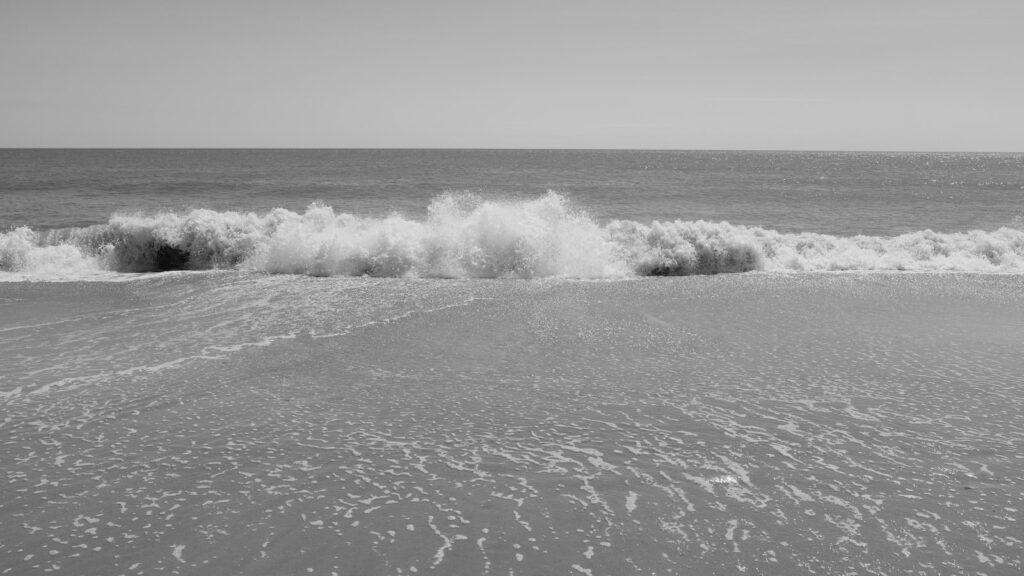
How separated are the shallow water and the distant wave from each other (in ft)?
15.4

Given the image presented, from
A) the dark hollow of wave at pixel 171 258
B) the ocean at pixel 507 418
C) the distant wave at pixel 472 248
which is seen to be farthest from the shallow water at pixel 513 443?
the dark hollow of wave at pixel 171 258

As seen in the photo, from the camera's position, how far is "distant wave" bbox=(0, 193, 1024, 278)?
14.9 m

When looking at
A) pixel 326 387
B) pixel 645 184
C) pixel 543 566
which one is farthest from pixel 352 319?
pixel 645 184

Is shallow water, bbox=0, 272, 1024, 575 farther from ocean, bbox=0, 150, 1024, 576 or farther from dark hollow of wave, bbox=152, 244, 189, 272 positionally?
dark hollow of wave, bbox=152, 244, 189, 272

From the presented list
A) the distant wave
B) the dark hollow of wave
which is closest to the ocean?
the distant wave

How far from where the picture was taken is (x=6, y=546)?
164 inches

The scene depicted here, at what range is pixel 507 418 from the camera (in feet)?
20.3

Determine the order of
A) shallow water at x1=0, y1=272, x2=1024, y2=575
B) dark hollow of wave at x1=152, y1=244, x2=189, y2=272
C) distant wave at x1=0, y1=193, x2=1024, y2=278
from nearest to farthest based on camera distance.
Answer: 1. shallow water at x1=0, y1=272, x2=1024, y2=575
2. distant wave at x1=0, y1=193, x2=1024, y2=278
3. dark hollow of wave at x1=152, y1=244, x2=189, y2=272

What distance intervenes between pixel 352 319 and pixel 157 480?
5.25 metres

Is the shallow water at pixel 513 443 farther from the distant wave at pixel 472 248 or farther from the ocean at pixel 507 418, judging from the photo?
the distant wave at pixel 472 248

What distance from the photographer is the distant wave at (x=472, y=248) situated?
14.9 meters

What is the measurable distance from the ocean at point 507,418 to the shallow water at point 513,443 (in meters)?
0.03

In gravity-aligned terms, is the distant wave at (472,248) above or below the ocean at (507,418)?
above

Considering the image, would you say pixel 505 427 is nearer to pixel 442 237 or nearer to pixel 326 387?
pixel 326 387
